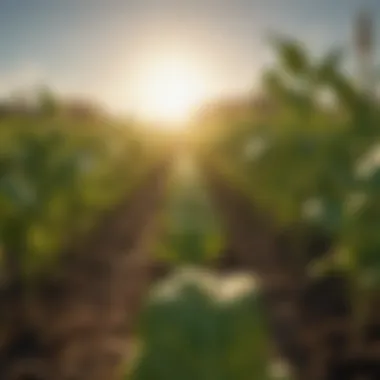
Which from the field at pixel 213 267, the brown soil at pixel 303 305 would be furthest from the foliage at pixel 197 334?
the brown soil at pixel 303 305

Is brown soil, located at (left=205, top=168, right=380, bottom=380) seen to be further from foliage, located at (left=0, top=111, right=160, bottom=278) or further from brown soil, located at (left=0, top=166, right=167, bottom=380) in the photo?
foliage, located at (left=0, top=111, right=160, bottom=278)

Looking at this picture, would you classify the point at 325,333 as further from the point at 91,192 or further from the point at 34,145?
the point at 91,192

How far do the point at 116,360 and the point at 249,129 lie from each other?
15.3ft

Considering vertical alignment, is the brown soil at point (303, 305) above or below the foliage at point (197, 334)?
above

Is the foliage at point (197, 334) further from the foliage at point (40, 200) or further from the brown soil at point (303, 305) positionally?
the foliage at point (40, 200)

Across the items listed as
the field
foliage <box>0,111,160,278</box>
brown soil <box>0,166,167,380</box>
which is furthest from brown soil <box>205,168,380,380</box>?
foliage <box>0,111,160,278</box>

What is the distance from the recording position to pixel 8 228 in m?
2.64

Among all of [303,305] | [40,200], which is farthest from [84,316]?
[303,305]

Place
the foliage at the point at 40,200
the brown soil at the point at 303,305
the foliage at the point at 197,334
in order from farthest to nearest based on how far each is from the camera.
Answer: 1. the foliage at the point at 40,200
2. the brown soil at the point at 303,305
3. the foliage at the point at 197,334

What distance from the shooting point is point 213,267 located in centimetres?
347

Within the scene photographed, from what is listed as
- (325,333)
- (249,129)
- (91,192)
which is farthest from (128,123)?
(325,333)

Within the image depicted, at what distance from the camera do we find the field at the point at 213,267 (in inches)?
37.9

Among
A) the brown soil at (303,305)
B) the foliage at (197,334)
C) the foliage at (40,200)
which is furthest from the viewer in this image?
the foliage at (40,200)

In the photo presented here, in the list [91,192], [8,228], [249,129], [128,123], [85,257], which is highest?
[128,123]
